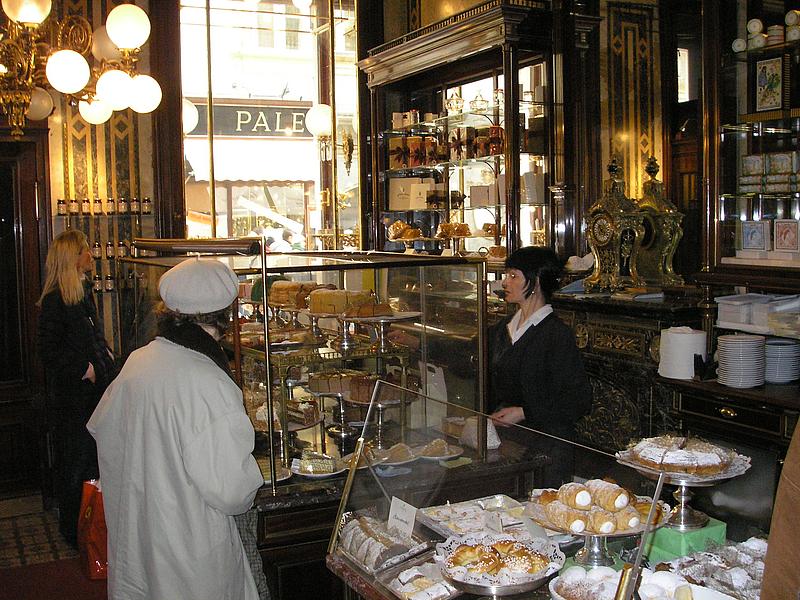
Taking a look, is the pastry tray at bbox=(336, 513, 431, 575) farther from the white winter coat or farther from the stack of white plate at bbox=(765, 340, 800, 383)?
the stack of white plate at bbox=(765, 340, 800, 383)

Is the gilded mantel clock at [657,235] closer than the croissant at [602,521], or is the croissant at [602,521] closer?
the croissant at [602,521]

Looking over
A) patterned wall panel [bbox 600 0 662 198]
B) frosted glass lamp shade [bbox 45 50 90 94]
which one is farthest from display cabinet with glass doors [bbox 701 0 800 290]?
frosted glass lamp shade [bbox 45 50 90 94]

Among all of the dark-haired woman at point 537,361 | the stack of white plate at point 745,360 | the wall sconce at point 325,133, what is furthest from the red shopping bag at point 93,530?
the wall sconce at point 325,133

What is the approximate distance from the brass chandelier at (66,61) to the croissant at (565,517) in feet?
10.5

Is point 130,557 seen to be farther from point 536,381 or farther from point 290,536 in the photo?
point 536,381

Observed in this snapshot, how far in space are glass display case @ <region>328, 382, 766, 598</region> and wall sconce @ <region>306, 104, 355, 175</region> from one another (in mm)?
5548

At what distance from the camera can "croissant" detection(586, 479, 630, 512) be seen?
2.09 meters

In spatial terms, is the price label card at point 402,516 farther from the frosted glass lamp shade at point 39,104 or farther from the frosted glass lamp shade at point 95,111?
the frosted glass lamp shade at point 39,104

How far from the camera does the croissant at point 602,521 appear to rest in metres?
2.04

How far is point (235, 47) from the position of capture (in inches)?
309

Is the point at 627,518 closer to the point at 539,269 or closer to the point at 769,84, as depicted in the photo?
the point at 539,269

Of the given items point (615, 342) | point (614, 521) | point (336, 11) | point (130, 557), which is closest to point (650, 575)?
point (614, 521)

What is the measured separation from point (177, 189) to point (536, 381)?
420 cm

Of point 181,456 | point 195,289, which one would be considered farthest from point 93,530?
point 195,289
